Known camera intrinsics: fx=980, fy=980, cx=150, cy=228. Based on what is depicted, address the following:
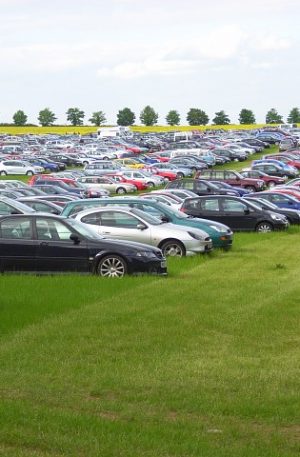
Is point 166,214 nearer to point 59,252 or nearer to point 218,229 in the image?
point 218,229

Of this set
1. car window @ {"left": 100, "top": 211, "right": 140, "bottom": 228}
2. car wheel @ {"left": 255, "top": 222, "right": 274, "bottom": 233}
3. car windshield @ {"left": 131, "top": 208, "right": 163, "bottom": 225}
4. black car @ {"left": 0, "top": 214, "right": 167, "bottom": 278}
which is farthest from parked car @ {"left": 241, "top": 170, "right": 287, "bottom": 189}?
black car @ {"left": 0, "top": 214, "right": 167, "bottom": 278}

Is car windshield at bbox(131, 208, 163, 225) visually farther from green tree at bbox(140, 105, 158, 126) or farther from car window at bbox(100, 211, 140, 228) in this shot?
green tree at bbox(140, 105, 158, 126)

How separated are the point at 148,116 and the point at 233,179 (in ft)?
413

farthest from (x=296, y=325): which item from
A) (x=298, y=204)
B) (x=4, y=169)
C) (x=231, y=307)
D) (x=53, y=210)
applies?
(x=4, y=169)

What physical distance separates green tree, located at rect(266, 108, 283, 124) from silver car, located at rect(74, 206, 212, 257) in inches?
6096

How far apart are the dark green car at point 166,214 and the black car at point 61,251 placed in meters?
7.15

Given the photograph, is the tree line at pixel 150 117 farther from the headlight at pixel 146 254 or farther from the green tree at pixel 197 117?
the headlight at pixel 146 254

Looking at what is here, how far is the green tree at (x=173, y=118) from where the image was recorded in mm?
179875

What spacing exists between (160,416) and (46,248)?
11101 millimetres

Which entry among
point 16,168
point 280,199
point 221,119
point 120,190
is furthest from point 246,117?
point 280,199

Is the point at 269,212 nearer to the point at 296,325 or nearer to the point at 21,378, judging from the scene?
the point at 296,325

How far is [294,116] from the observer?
178m

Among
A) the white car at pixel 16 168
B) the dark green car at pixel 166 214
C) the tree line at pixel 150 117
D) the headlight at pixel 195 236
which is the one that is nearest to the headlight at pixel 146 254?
the headlight at pixel 195 236

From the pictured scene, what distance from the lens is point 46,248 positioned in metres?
19.1
